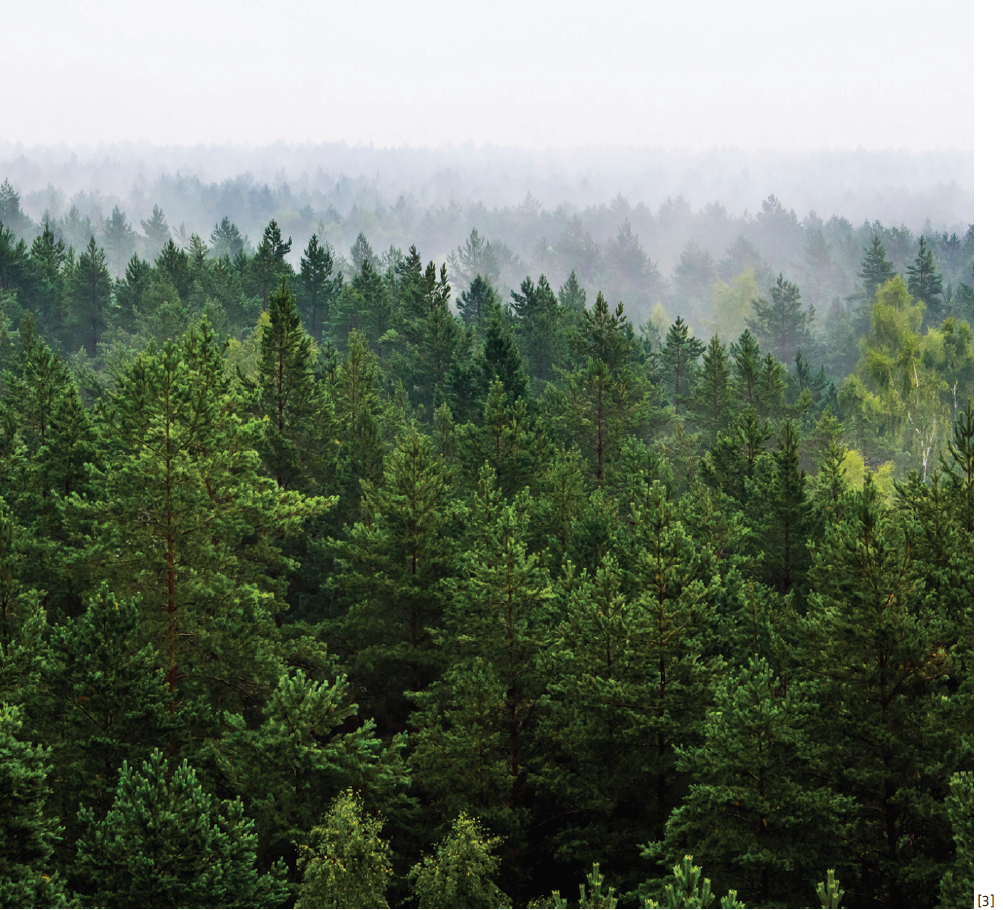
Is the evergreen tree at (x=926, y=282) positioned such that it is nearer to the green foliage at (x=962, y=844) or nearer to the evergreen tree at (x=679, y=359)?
the evergreen tree at (x=679, y=359)

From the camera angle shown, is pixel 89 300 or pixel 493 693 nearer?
pixel 493 693

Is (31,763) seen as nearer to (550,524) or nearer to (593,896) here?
(593,896)

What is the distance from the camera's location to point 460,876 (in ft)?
85.0

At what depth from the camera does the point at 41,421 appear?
39.3m

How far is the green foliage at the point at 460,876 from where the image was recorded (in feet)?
83.6

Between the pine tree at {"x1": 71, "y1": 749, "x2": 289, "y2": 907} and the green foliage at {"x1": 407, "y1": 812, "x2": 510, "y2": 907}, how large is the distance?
396 cm

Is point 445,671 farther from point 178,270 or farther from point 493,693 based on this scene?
point 178,270

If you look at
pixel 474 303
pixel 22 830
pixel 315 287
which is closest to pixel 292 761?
pixel 22 830

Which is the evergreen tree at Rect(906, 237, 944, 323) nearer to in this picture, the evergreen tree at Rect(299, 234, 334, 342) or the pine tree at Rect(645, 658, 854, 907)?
the evergreen tree at Rect(299, 234, 334, 342)

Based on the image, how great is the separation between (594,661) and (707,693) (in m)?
3.28

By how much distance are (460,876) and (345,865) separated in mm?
2800

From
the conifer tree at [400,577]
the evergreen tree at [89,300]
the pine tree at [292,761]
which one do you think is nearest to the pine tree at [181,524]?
the pine tree at [292,761]

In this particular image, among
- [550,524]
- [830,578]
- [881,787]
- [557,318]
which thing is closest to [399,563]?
[550,524]

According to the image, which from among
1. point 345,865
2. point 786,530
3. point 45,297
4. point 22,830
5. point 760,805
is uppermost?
point 45,297
